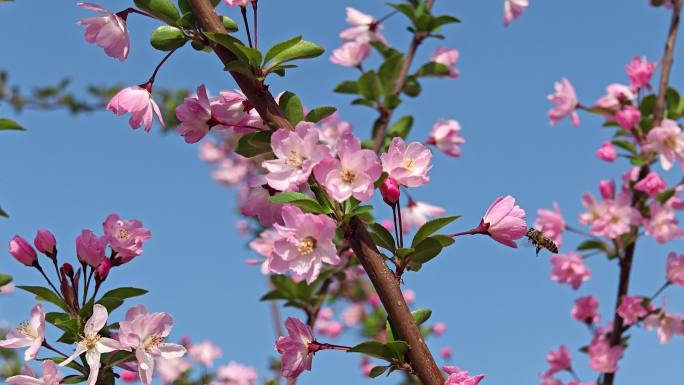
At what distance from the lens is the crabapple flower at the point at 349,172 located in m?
1.49

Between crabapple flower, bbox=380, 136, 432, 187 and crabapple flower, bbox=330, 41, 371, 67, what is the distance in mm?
2392

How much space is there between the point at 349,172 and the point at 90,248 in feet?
2.41

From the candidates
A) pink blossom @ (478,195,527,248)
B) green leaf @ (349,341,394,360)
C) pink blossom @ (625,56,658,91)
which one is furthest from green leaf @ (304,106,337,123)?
pink blossom @ (625,56,658,91)

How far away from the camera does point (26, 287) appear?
1861 mm

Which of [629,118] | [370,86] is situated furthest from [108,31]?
[629,118]

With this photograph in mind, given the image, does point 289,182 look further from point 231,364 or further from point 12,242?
point 231,364

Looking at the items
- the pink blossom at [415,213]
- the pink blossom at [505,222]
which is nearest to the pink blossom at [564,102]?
the pink blossom at [415,213]

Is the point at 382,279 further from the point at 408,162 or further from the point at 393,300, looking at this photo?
the point at 408,162

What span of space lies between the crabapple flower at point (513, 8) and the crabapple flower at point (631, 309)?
1419 millimetres

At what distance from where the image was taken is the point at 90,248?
1900mm

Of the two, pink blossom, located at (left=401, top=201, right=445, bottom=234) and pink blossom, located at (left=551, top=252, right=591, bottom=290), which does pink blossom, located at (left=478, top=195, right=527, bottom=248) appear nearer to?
pink blossom, located at (left=401, top=201, right=445, bottom=234)

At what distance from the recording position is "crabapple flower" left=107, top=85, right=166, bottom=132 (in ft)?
5.87

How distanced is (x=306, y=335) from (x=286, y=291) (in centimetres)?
186

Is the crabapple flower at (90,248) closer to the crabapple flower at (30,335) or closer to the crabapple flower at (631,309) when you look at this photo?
the crabapple flower at (30,335)
